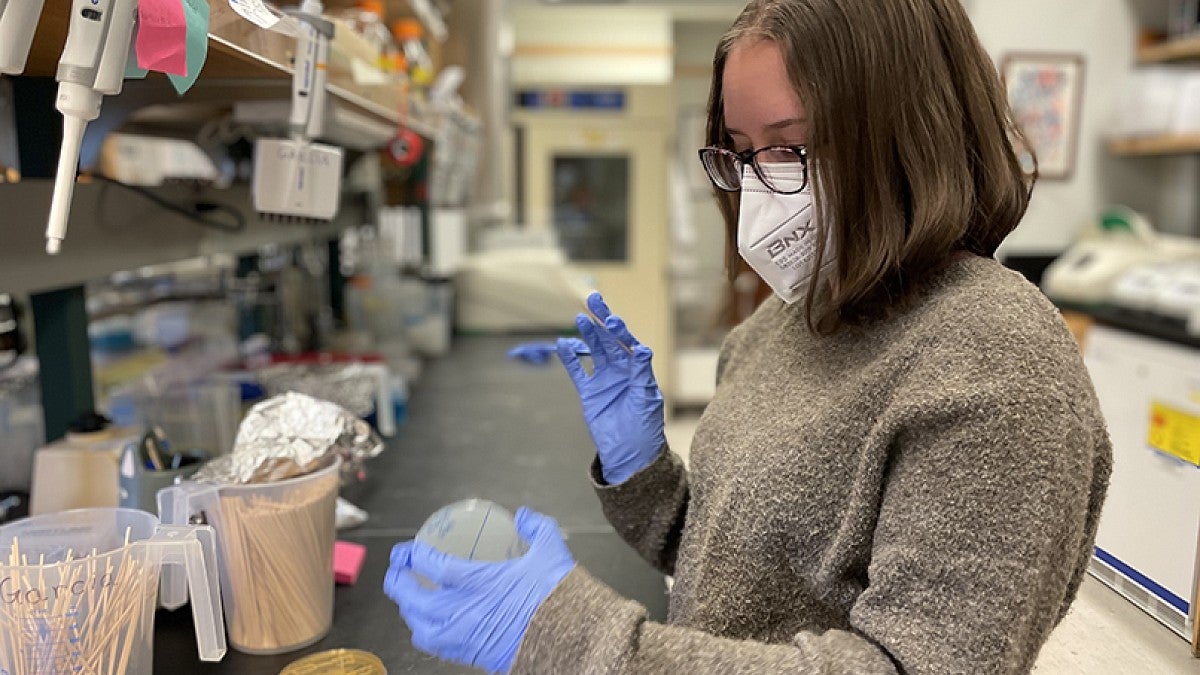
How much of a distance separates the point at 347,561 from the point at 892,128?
0.92 meters

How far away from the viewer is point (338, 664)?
958 mm

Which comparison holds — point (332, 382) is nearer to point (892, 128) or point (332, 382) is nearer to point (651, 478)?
point (651, 478)

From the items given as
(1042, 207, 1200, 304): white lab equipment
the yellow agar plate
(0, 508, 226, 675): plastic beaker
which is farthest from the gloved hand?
(1042, 207, 1200, 304): white lab equipment

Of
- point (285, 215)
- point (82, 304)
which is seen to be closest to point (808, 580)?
point (285, 215)

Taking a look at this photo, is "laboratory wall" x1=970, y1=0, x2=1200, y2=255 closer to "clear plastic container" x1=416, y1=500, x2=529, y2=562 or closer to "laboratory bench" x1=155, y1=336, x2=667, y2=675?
"laboratory bench" x1=155, y1=336, x2=667, y2=675

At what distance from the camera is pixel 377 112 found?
1570mm

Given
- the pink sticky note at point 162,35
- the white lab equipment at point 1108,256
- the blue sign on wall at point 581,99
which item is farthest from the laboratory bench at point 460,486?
the white lab equipment at point 1108,256

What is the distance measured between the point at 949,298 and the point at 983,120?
171mm

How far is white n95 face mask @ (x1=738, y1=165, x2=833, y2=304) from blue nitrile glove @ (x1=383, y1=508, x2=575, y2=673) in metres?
0.35

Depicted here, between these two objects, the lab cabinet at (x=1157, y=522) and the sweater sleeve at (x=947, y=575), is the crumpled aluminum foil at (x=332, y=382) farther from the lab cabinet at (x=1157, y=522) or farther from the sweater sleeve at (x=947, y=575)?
the lab cabinet at (x=1157, y=522)

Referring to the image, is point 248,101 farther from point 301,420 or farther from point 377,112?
point 301,420

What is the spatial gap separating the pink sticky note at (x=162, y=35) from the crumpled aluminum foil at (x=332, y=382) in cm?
109

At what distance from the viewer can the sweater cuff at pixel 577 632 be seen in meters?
0.67

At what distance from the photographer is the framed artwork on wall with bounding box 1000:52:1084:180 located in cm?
386
